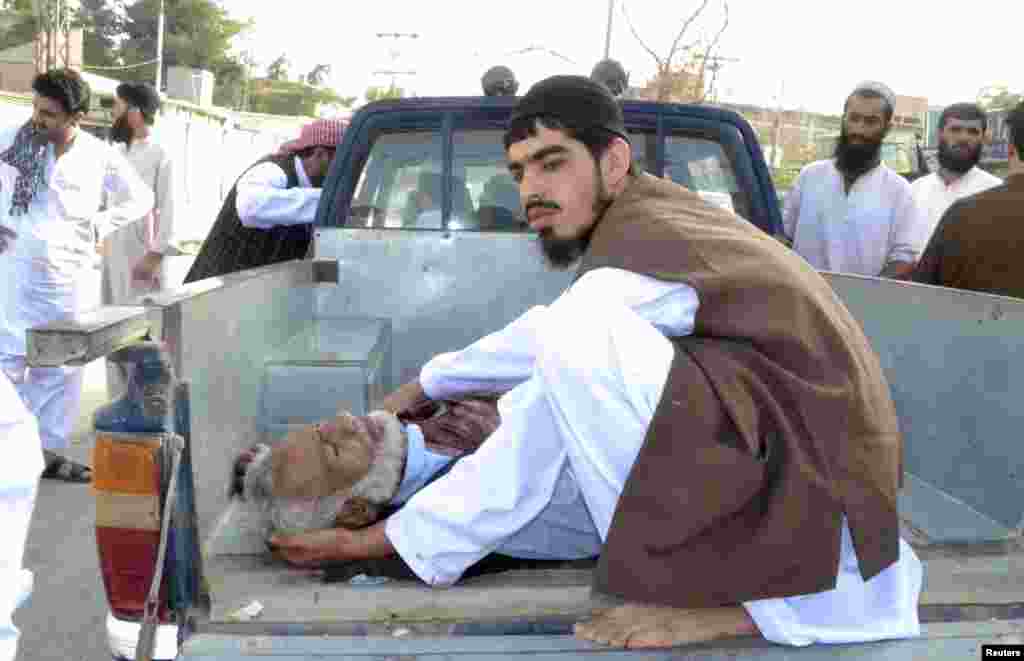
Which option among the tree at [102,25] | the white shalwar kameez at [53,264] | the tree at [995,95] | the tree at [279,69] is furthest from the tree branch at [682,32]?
the tree at [279,69]

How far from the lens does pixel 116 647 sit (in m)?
1.92

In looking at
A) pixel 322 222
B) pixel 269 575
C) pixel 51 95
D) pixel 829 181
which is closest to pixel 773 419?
pixel 269 575

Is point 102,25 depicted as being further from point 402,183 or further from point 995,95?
point 402,183

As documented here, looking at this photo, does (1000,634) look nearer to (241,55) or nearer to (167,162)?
(167,162)

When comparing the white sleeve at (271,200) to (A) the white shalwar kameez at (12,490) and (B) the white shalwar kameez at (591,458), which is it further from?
(A) the white shalwar kameez at (12,490)

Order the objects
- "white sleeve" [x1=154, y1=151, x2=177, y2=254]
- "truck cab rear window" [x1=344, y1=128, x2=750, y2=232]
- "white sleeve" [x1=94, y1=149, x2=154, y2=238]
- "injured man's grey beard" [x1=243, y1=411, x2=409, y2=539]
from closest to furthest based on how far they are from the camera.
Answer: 1. "injured man's grey beard" [x1=243, y1=411, x2=409, y2=539]
2. "truck cab rear window" [x1=344, y1=128, x2=750, y2=232]
3. "white sleeve" [x1=94, y1=149, x2=154, y2=238]
4. "white sleeve" [x1=154, y1=151, x2=177, y2=254]

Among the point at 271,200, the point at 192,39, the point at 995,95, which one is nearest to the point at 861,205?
the point at 271,200

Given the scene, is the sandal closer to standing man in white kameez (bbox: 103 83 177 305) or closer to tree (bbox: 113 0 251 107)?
standing man in white kameez (bbox: 103 83 177 305)

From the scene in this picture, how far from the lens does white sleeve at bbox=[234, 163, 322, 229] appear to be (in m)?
4.23

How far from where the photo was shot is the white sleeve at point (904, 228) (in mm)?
4535

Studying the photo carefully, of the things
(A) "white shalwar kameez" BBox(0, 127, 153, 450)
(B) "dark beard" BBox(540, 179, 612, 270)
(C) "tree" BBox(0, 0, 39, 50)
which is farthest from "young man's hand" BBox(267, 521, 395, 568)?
(C) "tree" BBox(0, 0, 39, 50)

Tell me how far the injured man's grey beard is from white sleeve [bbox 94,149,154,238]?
3.53m

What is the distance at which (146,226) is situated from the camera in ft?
21.0

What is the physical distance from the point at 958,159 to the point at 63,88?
4141mm
